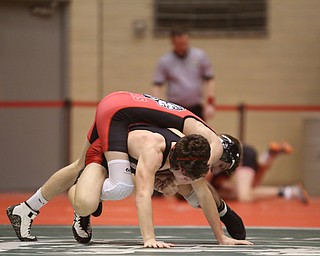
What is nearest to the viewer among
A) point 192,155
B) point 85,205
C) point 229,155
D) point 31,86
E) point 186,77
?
point 192,155

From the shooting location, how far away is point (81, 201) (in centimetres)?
656

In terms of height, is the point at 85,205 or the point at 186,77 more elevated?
the point at 186,77

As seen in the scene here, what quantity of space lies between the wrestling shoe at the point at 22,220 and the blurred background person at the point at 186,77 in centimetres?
488

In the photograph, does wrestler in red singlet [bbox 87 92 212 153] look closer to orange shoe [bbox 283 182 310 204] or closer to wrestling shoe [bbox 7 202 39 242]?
wrestling shoe [bbox 7 202 39 242]

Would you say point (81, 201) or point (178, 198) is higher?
point (81, 201)

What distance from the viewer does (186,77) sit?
11.8m

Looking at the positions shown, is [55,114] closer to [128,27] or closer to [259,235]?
[128,27]

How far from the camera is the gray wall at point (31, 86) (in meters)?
13.4

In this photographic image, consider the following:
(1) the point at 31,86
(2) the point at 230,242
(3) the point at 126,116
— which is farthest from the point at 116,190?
(1) the point at 31,86

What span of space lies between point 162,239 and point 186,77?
4.79 m

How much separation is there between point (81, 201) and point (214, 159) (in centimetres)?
92

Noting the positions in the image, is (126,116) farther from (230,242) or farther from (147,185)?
(230,242)

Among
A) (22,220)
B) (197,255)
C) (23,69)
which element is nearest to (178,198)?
(23,69)

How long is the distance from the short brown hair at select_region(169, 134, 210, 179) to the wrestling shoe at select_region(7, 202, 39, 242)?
134 centimetres
